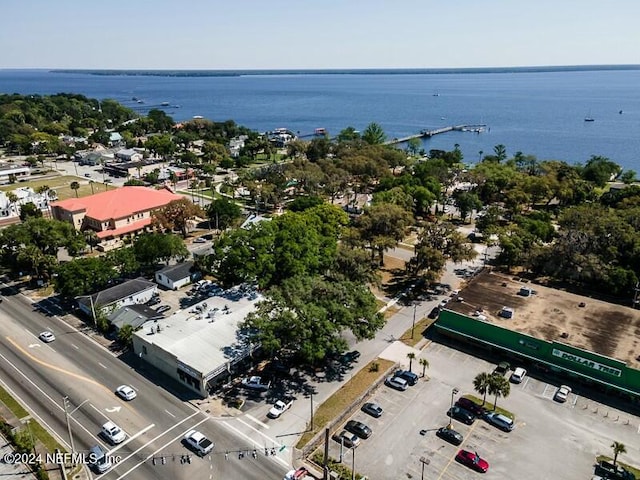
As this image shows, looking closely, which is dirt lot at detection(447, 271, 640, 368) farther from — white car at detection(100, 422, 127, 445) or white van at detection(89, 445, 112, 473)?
white van at detection(89, 445, 112, 473)

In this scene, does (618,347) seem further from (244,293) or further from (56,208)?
(56,208)

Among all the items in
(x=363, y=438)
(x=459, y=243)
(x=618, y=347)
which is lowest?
(x=363, y=438)

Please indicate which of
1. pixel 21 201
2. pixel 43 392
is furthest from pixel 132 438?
pixel 21 201

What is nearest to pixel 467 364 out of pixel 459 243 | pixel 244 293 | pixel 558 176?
pixel 459 243

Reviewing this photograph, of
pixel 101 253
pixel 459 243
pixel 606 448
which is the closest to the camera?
pixel 606 448

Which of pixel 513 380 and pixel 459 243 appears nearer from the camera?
pixel 513 380

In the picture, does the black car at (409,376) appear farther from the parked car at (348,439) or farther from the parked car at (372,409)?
the parked car at (348,439)

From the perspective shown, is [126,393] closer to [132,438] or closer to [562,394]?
Result: [132,438]

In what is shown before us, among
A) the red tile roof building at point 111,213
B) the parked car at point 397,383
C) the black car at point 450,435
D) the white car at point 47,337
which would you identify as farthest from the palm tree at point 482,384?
the red tile roof building at point 111,213
